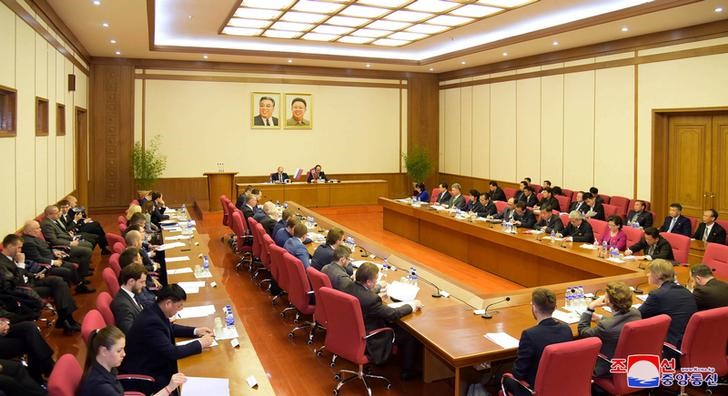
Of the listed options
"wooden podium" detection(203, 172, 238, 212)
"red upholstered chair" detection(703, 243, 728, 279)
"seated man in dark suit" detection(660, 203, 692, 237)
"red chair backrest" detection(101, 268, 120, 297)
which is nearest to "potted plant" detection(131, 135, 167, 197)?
"wooden podium" detection(203, 172, 238, 212)

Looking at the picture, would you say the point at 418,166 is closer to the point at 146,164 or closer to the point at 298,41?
the point at 298,41

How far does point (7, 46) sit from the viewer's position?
6621mm

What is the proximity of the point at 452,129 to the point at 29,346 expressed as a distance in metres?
14.6

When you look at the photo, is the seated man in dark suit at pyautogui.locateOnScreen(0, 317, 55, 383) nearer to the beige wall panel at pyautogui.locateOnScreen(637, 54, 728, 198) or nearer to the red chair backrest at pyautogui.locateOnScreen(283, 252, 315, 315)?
the red chair backrest at pyautogui.locateOnScreen(283, 252, 315, 315)

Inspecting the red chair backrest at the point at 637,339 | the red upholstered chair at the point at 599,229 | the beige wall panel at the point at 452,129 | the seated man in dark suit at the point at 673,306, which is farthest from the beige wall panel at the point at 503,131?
the red chair backrest at the point at 637,339

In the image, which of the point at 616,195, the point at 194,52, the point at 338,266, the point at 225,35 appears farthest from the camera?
the point at 194,52

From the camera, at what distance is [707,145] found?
1017 centimetres

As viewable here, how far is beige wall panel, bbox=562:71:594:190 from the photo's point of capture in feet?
40.7

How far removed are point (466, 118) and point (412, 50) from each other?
3060mm

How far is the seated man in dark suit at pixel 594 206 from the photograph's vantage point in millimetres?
10273

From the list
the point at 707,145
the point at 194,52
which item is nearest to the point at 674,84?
the point at 707,145

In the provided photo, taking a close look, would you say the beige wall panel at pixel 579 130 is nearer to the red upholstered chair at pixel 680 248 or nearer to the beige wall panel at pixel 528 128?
the beige wall panel at pixel 528 128

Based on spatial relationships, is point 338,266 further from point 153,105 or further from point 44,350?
point 153,105

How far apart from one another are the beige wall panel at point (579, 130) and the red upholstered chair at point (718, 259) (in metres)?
6.08
